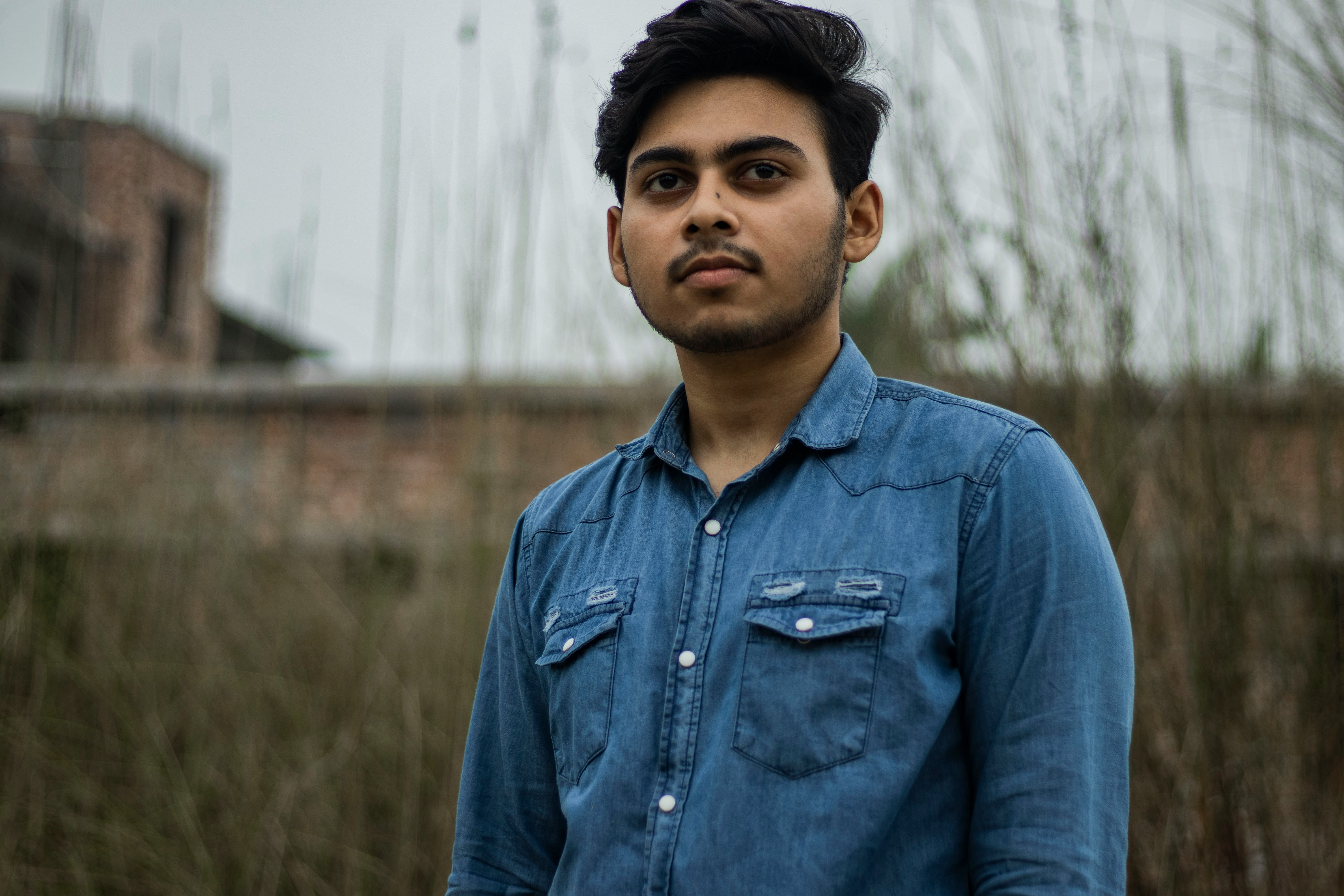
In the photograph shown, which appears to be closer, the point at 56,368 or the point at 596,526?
the point at 596,526

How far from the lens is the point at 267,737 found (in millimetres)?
2547

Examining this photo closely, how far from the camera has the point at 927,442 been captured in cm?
94

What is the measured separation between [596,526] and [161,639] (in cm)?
209

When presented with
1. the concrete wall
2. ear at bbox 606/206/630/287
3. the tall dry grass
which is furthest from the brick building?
ear at bbox 606/206/630/287

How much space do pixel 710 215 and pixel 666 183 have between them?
117 mm

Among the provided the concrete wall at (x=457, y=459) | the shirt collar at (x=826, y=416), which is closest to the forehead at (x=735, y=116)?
the shirt collar at (x=826, y=416)

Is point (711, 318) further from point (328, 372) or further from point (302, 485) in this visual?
point (328, 372)

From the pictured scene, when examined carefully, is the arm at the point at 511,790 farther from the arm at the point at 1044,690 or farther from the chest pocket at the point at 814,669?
the arm at the point at 1044,690

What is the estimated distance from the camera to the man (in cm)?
81

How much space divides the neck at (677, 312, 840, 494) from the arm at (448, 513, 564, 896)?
12.4 inches

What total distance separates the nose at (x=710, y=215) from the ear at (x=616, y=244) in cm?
17

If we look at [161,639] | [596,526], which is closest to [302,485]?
[161,639]

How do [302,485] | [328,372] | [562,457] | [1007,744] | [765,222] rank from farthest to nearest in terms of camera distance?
[328,372] → [302,485] → [562,457] → [765,222] → [1007,744]

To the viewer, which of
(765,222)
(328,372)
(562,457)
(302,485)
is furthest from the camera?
(328,372)
